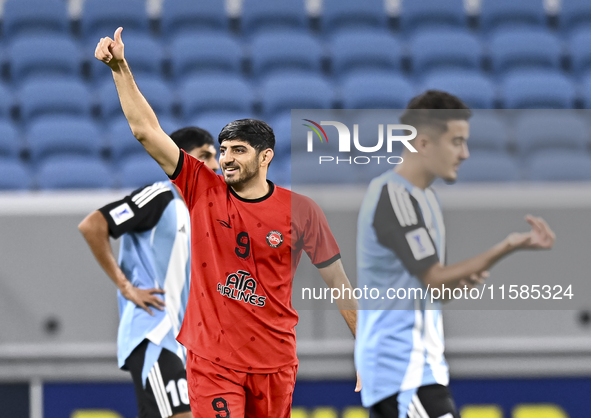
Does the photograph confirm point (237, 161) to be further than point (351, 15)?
No

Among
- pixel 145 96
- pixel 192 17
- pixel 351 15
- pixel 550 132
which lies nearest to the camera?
pixel 550 132

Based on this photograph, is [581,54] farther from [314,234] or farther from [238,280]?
[238,280]

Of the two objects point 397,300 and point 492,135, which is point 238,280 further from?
point 492,135

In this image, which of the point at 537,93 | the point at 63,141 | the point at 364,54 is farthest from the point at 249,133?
the point at 537,93

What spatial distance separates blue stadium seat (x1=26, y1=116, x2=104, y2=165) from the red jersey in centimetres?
359

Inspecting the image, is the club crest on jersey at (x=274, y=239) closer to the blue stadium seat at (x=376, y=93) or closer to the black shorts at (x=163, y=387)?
the black shorts at (x=163, y=387)

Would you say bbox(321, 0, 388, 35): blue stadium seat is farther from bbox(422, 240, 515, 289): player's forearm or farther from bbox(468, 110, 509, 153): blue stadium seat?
bbox(422, 240, 515, 289): player's forearm

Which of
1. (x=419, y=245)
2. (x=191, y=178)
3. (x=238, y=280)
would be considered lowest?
(x=238, y=280)

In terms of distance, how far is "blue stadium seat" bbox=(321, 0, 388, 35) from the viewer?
311 inches

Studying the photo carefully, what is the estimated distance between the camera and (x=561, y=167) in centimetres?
498

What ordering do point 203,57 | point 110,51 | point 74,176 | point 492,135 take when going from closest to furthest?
point 110,51, point 492,135, point 74,176, point 203,57

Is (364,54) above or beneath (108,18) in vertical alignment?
beneath

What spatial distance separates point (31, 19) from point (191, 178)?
17.9 ft

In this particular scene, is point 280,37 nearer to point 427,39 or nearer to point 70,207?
point 427,39
